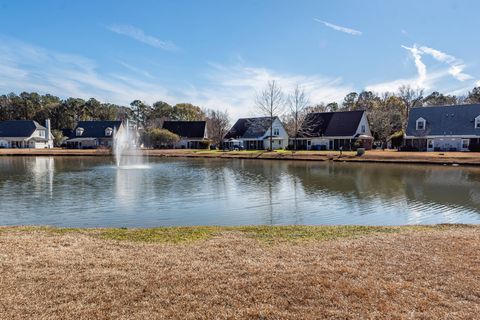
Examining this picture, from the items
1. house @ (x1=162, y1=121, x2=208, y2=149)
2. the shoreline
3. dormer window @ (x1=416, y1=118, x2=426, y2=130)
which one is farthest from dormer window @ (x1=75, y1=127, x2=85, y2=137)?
dormer window @ (x1=416, y1=118, x2=426, y2=130)

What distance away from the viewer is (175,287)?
A: 5.29 meters

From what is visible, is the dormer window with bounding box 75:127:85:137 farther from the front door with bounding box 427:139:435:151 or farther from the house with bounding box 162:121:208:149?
the front door with bounding box 427:139:435:151

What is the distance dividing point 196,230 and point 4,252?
4.39 m

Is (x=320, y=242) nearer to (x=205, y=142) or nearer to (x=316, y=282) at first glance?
(x=316, y=282)

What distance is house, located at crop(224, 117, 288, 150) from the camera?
65312 millimetres

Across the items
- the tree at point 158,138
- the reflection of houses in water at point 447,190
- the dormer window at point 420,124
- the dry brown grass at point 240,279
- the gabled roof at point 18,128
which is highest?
the gabled roof at point 18,128

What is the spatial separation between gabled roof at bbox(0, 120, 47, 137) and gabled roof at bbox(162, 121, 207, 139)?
2912 cm

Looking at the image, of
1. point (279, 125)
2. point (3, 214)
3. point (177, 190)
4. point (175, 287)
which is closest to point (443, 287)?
point (175, 287)

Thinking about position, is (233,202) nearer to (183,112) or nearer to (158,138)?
(158,138)

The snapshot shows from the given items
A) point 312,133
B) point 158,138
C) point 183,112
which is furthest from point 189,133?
point 312,133

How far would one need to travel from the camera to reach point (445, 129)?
50094mm

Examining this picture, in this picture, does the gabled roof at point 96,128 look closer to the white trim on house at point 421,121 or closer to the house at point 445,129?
the house at point 445,129

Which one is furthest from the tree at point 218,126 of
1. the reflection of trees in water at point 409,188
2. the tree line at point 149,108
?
the reflection of trees in water at point 409,188

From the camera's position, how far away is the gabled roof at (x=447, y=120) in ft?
161
